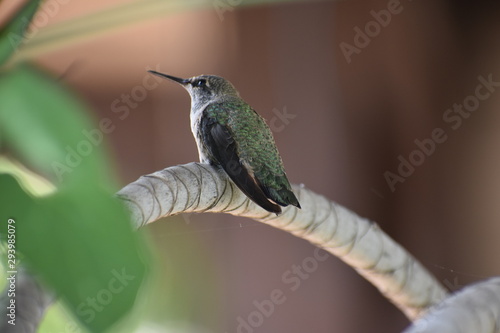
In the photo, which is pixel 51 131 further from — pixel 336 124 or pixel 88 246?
pixel 336 124

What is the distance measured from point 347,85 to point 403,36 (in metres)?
0.30

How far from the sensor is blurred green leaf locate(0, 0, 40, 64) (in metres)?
0.39

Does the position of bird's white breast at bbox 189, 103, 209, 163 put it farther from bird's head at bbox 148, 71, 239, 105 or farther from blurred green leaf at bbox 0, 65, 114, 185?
blurred green leaf at bbox 0, 65, 114, 185

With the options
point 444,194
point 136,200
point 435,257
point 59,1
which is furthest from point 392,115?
point 136,200

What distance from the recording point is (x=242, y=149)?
1122mm

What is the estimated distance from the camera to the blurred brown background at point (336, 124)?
2.19 metres

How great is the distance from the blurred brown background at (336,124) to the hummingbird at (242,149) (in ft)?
2.93

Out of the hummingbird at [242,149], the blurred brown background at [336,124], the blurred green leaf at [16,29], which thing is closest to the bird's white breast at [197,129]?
the hummingbird at [242,149]

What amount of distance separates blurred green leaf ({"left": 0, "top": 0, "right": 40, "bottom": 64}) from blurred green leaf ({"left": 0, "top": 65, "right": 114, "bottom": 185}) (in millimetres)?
119

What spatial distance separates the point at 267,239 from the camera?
2379 mm

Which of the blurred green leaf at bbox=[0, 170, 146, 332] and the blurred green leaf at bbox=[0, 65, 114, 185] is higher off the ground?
the blurred green leaf at bbox=[0, 65, 114, 185]

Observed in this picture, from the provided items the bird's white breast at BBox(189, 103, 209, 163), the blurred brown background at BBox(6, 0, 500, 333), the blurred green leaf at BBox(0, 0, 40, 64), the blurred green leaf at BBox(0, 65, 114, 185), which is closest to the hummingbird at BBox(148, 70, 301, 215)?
the bird's white breast at BBox(189, 103, 209, 163)

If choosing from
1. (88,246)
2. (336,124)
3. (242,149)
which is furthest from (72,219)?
(336,124)

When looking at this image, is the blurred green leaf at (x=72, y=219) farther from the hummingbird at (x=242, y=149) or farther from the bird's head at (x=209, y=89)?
the bird's head at (x=209, y=89)
